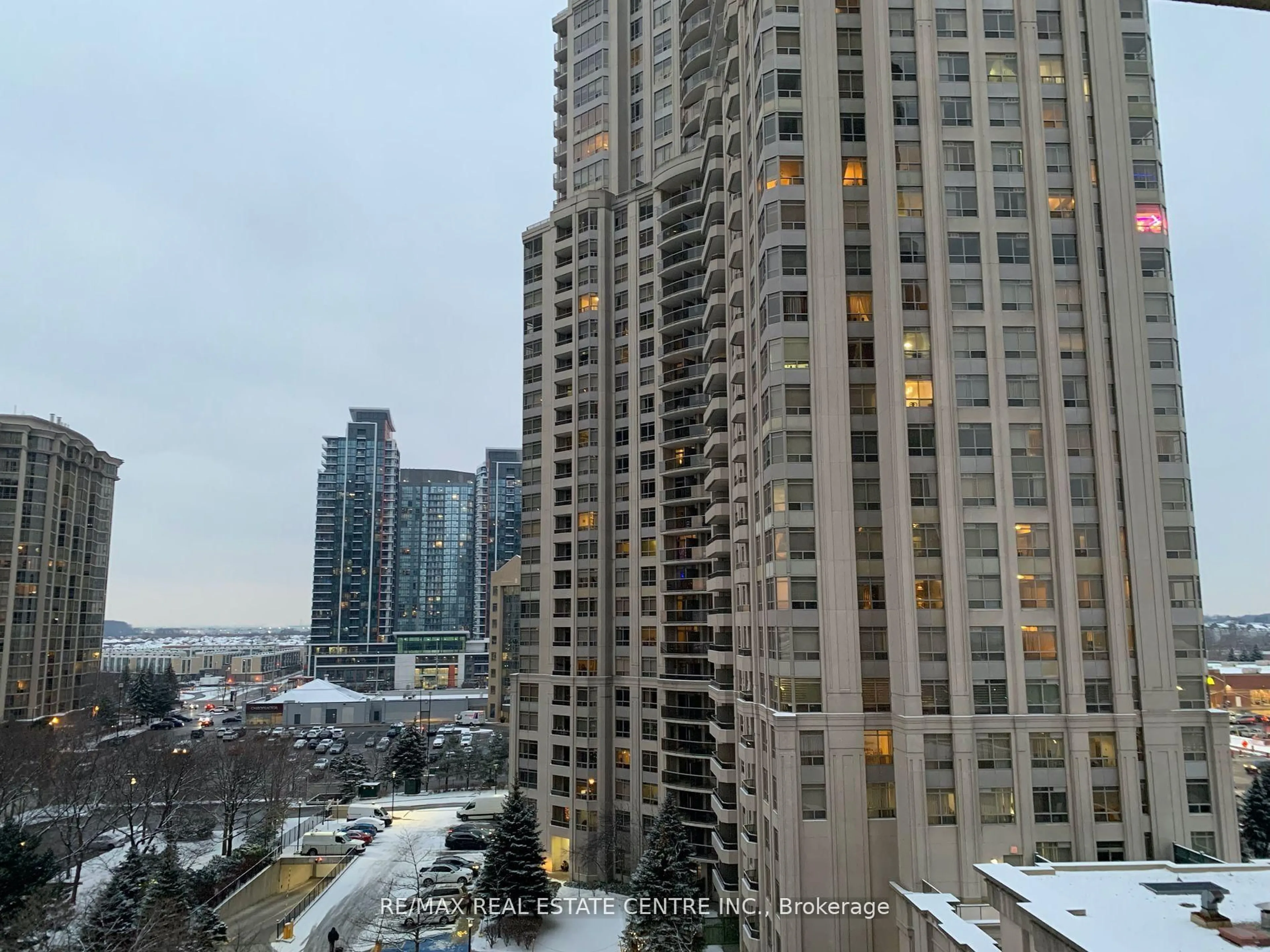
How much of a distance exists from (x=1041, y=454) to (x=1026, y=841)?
1740 cm

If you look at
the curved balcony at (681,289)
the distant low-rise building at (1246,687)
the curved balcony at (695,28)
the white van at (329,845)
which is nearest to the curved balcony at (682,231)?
the curved balcony at (681,289)

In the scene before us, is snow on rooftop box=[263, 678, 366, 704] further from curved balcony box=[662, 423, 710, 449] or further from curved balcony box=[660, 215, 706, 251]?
curved balcony box=[660, 215, 706, 251]

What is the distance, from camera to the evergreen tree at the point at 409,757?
87250mm

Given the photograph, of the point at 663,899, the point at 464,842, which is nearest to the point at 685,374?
the point at 663,899

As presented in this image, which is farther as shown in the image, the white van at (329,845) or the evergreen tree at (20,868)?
the white van at (329,845)

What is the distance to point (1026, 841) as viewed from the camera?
34.7 meters

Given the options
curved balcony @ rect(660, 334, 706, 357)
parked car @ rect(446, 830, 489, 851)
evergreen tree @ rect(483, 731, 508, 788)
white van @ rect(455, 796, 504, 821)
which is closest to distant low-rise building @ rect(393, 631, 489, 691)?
evergreen tree @ rect(483, 731, 508, 788)

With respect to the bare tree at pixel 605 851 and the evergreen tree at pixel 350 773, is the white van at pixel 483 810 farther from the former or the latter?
the bare tree at pixel 605 851

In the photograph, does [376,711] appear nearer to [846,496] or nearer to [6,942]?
[6,942]

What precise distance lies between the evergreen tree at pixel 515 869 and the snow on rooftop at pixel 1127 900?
28.4 m

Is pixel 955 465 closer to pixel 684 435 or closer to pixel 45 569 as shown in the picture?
pixel 684 435

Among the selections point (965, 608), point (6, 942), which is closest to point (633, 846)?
point (965, 608)

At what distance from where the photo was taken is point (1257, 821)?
54281 mm

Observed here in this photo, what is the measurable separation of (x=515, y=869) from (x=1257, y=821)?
50.1 metres
